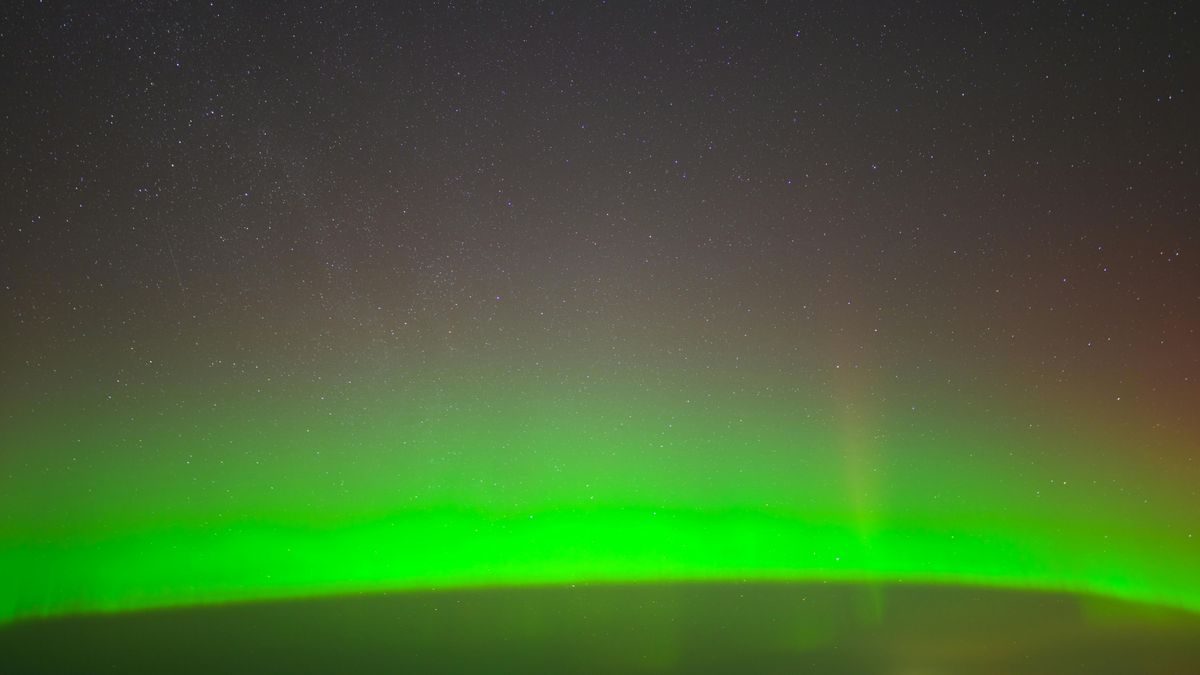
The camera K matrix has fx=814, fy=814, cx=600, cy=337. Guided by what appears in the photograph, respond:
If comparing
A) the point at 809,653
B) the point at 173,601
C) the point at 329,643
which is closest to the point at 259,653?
the point at 329,643

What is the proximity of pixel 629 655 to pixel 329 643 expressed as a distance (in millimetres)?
1289

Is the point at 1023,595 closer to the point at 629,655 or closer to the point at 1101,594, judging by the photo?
the point at 1101,594

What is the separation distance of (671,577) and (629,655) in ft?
1.61

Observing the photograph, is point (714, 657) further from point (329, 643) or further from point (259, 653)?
point (259, 653)

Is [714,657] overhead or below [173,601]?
below

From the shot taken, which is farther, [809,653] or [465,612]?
[465,612]

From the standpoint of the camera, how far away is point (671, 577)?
3828mm

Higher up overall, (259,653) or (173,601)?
(173,601)

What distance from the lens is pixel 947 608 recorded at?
362 centimetres

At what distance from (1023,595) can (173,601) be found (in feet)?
12.4

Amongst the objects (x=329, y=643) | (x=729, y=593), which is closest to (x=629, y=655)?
(x=729, y=593)

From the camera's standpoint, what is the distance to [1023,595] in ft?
11.8

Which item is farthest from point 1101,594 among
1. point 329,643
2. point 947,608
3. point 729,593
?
point 329,643

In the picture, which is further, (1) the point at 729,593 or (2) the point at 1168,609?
(1) the point at 729,593
